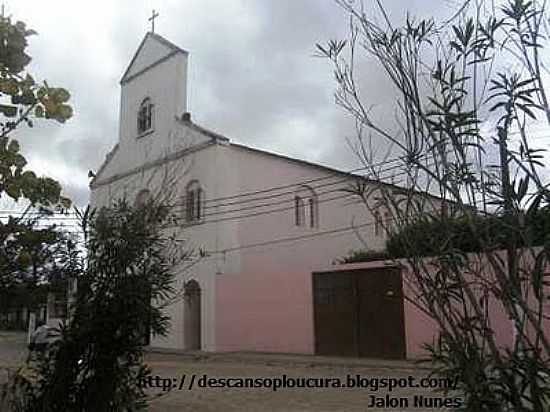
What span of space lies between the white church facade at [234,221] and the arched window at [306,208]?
40 millimetres

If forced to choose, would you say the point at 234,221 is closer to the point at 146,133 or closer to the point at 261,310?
the point at 261,310

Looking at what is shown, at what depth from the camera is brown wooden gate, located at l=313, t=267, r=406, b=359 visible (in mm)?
18047

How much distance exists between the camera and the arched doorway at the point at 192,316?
78.6 feet

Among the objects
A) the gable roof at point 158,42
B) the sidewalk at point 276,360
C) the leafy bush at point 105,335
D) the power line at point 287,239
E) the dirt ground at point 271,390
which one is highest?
the gable roof at point 158,42

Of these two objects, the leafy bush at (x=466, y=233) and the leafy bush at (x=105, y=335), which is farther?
the leafy bush at (x=105, y=335)

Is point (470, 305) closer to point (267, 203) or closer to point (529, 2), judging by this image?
point (529, 2)

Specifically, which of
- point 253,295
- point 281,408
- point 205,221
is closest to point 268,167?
point 205,221

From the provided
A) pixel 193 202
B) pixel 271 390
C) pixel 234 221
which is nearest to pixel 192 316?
pixel 234 221

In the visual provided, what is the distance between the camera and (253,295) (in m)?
23.0

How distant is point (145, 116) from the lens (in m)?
27.9

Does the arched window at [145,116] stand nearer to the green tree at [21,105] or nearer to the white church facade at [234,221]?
the white church facade at [234,221]

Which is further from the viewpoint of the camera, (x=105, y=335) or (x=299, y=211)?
(x=299, y=211)

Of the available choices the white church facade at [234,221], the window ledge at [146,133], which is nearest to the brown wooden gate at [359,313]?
the white church facade at [234,221]

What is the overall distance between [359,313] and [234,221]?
258 inches
